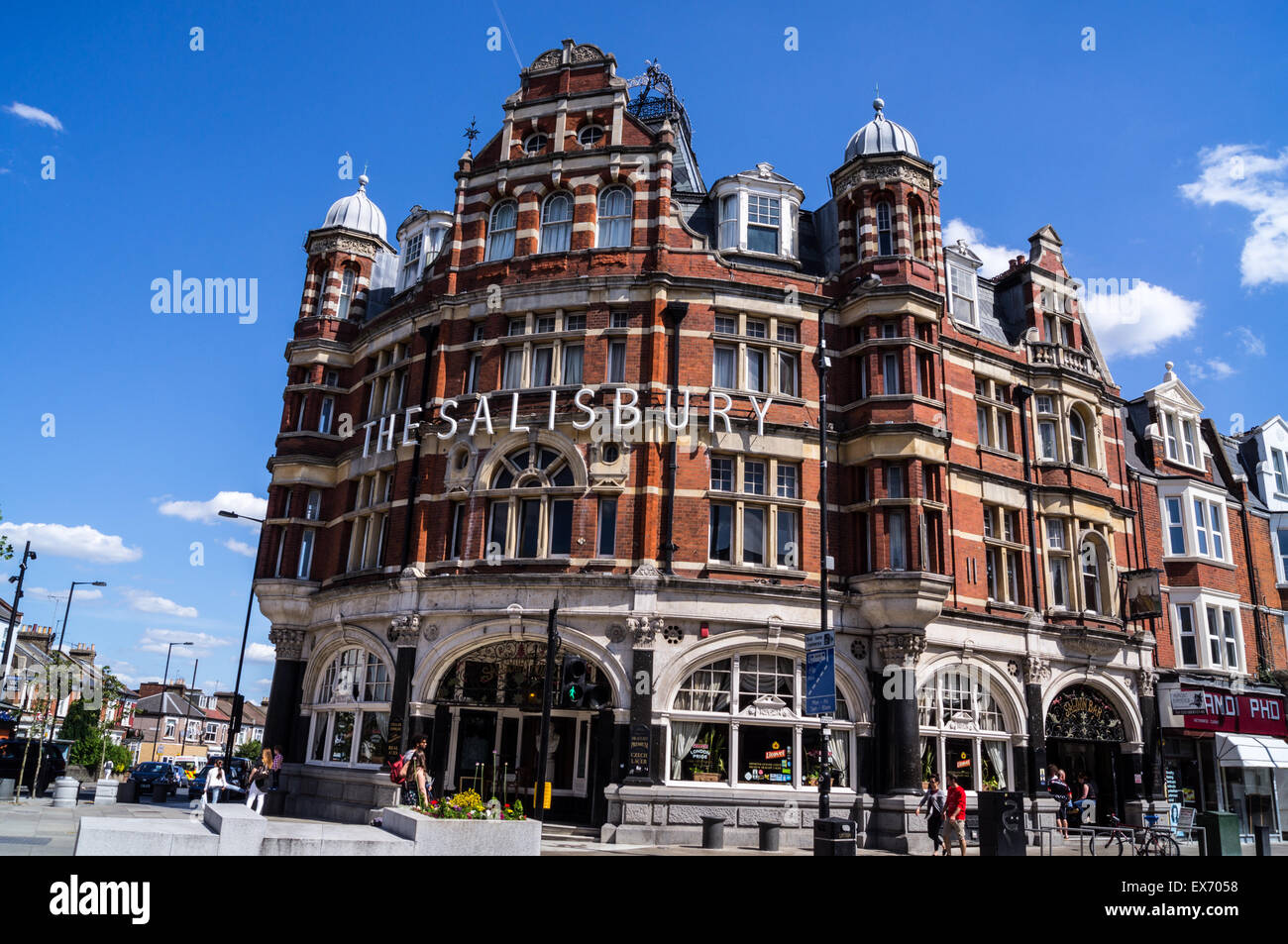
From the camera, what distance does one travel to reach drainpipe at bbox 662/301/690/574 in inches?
934

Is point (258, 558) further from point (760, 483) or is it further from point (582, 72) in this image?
point (582, 72)

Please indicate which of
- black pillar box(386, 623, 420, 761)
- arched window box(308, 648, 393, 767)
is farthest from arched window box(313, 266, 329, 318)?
black pillar box(386, 623, 420, 761)

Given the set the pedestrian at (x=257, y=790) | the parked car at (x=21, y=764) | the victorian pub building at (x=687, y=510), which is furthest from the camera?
the parked car at (x=21, y=764)

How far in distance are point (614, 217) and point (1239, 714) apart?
26.8 meters

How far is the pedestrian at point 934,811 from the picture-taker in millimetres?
21156

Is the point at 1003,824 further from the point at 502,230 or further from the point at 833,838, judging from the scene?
the point at 502,230

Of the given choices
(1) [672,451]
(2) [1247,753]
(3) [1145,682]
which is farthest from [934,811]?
(2) [1247,753]

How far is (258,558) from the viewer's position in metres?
30.0

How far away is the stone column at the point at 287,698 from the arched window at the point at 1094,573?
2589 cm

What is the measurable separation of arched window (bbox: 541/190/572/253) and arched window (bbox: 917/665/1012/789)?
1728cm

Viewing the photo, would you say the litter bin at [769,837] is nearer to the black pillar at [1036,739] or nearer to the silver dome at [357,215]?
the black pillar at [1036,739]

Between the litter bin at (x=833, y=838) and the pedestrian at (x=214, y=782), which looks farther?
the pedestrian at (x=214, y=782)

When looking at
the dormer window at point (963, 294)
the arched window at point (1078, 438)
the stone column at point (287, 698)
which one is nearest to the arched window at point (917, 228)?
the dormer window at point (963, 294)

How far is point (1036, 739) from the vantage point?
85.5 ft
